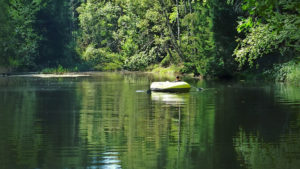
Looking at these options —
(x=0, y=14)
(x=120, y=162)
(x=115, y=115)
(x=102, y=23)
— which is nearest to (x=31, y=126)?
(x=115, y=115)

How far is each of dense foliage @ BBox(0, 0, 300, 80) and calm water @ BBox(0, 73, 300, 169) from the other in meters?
8.26

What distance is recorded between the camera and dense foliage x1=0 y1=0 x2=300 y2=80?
161 ft

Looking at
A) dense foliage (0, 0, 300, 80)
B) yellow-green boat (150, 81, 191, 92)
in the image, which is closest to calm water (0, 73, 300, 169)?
yellow-green boat (150, 81, 191, 92)

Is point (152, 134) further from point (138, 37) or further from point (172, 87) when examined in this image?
point (138, 37)

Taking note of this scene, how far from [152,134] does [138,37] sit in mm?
56985

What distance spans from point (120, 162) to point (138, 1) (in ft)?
196

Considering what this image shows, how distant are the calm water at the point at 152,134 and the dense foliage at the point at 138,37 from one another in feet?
27.1

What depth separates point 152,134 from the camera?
16.9m

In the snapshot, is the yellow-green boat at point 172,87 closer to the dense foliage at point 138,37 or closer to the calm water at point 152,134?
the dense foliage at point 138,37

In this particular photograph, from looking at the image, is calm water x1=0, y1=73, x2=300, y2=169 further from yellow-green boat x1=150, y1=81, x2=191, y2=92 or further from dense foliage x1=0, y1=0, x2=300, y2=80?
dense foliage x1=0, y1=0, x2=300, y2=80

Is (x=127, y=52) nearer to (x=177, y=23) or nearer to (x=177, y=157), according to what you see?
(x=177, y=23)

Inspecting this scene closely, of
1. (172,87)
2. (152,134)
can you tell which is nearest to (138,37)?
(172,87)

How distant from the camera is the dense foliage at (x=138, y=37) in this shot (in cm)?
4920

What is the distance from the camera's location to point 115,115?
22766 millimetres
